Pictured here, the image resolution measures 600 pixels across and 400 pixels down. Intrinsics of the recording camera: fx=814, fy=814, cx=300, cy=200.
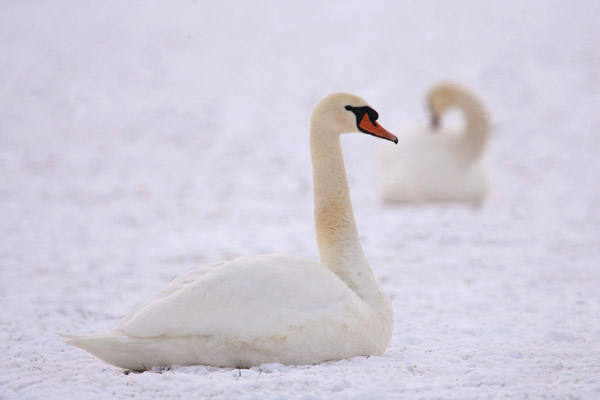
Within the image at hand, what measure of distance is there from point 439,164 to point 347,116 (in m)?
6.74

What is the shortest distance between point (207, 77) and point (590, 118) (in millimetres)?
8585

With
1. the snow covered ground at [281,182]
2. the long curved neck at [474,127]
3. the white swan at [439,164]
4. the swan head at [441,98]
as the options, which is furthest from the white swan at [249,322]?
the swan head at [441,98]

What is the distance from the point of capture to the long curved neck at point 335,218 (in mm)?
4594

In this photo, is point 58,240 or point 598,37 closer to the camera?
point 58,240

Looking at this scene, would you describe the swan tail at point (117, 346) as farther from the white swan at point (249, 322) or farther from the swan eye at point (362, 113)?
the swan eye at point (362, 113)

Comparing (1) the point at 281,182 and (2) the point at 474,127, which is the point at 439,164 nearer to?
(2) the point at 474,127

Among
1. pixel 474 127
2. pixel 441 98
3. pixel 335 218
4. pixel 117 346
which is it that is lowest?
pixel 117 346

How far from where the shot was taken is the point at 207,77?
1908 centimetres

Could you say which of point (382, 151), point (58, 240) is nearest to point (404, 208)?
point (382, 151)

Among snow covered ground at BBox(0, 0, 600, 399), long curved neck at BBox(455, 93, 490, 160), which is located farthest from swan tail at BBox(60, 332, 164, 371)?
long curved neck at BBox(455, 93, 490, 160)

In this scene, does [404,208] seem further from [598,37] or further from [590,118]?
[598,37]

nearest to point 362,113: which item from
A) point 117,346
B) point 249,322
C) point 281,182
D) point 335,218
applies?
point 335,218

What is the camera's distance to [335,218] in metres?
4.70

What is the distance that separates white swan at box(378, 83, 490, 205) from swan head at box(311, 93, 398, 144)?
21.4ft
